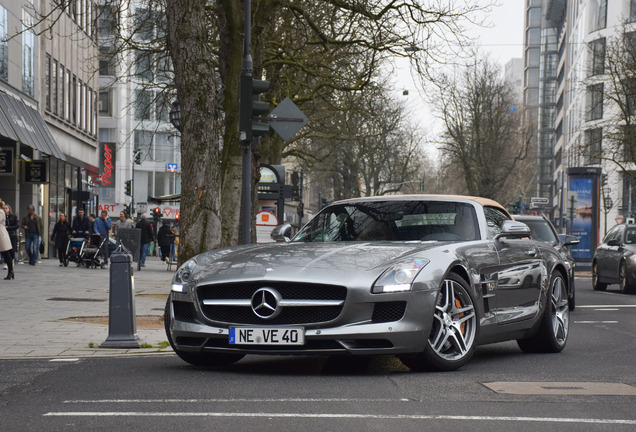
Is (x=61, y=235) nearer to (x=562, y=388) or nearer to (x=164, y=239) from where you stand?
(x=164, y=239)

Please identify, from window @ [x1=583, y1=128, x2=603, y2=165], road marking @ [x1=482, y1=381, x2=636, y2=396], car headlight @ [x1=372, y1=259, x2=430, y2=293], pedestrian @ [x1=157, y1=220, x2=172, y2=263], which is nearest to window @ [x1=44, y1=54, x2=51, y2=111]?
pedestrian @ [x1=157, y1=220, x2=172, y2=263]

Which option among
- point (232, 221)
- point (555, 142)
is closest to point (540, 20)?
point (555, 142)

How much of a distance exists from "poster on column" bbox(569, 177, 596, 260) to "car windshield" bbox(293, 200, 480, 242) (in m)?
32.3

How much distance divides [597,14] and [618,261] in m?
54.1

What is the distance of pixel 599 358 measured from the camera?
9742 mm

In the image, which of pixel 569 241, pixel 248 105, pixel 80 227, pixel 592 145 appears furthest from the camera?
pixel 592 145

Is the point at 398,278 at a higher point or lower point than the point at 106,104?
lower

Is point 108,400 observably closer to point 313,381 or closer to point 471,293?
point 313,381

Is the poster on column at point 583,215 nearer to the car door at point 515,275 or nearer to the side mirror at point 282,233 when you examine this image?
the car door at point 515,275

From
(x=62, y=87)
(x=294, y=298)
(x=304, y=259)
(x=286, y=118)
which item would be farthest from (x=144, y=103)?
(x=294, y=298)

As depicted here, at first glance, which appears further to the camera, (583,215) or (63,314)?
(583,215)

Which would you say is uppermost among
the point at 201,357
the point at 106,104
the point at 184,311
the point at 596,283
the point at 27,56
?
the point at 106,104

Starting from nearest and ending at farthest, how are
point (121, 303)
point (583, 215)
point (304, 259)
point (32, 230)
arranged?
1. point (304, 259)
2. point (121, 303)
3. point (32, 230)
4. point (583, 215)

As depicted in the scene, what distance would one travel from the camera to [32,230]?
3228 cm
